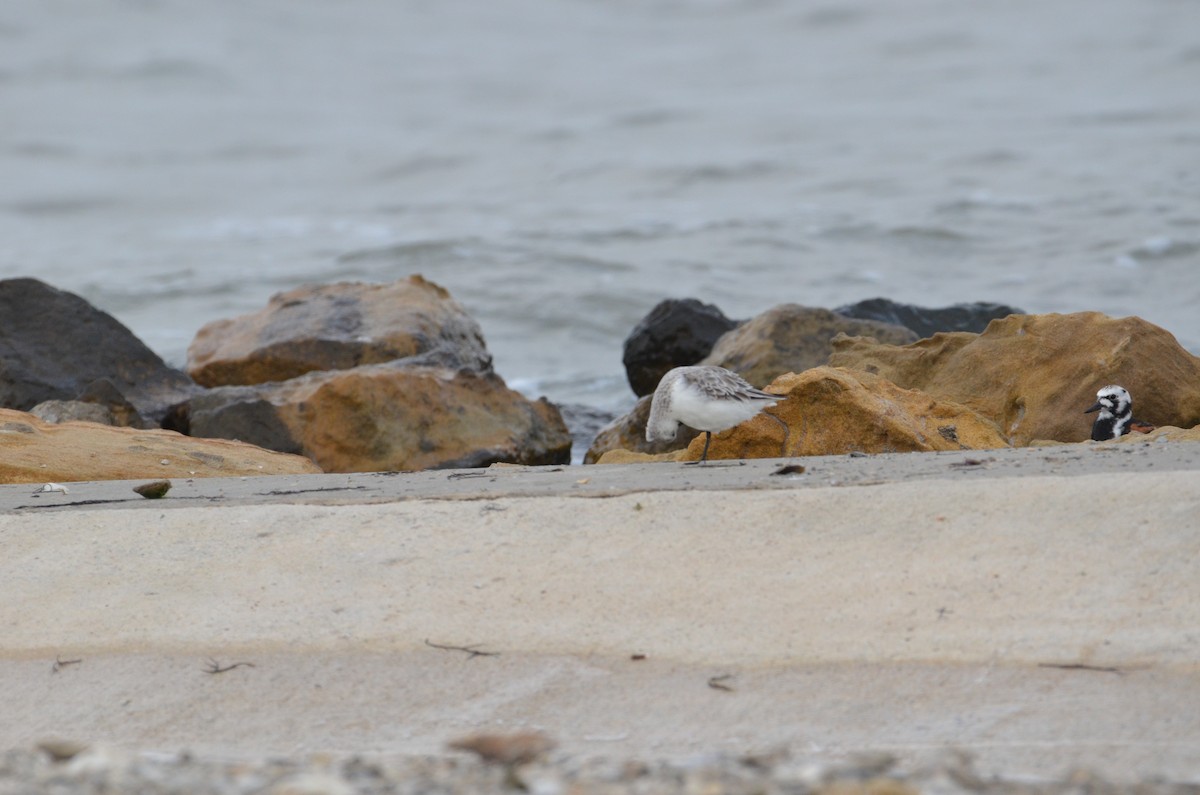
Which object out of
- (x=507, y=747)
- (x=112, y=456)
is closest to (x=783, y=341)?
(x=112, y=456)

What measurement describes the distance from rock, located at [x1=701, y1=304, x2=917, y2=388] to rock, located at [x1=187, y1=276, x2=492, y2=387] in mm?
1936

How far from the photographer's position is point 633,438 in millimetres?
8734

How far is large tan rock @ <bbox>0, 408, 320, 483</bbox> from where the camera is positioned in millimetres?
6301

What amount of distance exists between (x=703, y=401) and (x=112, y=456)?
2.77m

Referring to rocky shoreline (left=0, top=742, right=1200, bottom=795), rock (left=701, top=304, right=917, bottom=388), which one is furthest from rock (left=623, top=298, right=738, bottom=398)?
rocky shoreline (left=0, top=742, right=1200, bottom=795)

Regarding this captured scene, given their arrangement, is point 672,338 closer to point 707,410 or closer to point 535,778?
point 707,410

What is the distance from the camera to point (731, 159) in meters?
25.4

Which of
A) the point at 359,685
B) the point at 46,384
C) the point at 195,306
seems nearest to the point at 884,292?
the point at 195,306

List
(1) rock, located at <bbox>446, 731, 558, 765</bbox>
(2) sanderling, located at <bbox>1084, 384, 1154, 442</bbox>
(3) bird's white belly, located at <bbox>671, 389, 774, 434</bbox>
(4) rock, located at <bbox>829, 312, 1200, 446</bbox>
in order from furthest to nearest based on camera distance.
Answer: (4) rock, located at <bbox>829, 312, 1200, 446</bbox>, (2) sanderling, located at <bbox>1084, 384, 1154, 442</bbox>, (3) bird's white belly, located at <bbox>671, 389, 774, 434</bbox>, (1) rock, located at <bbox>446, 731, 558, 765</bbox>

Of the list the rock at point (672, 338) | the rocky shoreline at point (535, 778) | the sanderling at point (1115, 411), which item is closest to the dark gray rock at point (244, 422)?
the rock at point (672, 338)

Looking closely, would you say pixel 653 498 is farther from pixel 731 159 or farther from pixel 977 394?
pixel 731 159

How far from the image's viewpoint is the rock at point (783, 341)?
9.52 metres

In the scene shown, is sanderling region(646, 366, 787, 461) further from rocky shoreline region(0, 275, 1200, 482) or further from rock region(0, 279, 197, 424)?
rock region(0, 279, 197, 424)

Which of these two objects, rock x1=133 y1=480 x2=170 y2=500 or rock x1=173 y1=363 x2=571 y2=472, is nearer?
rock x1=133 y1=480 x2=170 y2=500
